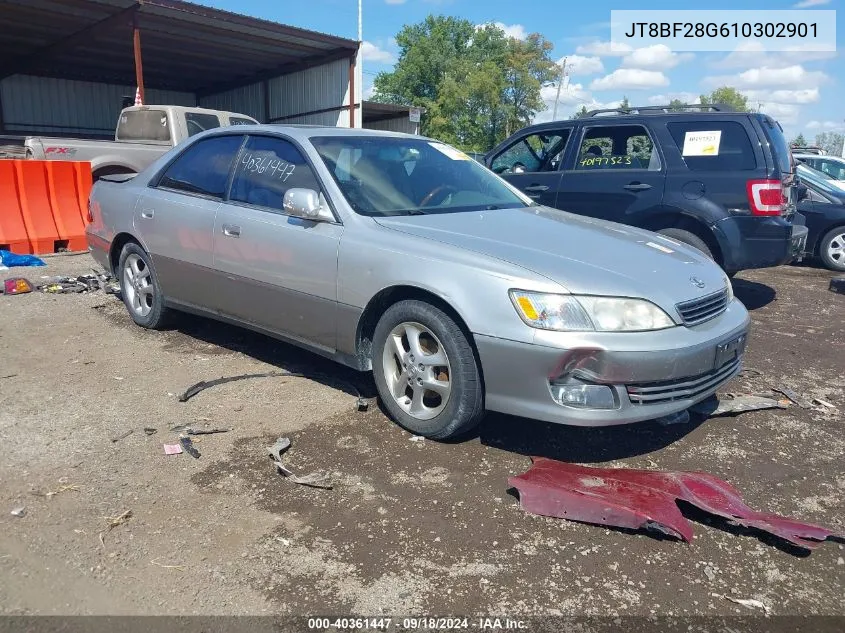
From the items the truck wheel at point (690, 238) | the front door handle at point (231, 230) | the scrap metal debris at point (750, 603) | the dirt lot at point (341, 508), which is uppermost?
the front door handle at point (231, 230)

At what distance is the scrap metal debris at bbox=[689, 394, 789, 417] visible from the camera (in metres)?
4.02

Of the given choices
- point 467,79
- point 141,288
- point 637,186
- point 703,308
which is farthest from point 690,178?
point 467,79

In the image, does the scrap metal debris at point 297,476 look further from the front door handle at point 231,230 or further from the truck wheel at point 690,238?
the truck wheel at point 690,238

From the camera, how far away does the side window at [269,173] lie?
13.8 feet

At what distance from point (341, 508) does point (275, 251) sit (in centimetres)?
180

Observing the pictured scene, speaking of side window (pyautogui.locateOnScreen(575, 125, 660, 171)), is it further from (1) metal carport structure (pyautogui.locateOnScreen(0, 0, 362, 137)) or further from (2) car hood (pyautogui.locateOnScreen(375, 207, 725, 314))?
(1) metal carport structure (pyautogui.locateOnScreen(0, 0, 362, 137))

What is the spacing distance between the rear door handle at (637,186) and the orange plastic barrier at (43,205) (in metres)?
6.64

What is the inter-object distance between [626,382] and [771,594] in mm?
1023

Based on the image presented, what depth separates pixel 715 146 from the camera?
21.0ft

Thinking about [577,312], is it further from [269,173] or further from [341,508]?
[269,173]

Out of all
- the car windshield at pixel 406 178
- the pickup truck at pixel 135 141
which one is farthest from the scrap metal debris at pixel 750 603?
the pickup truck at pixel 135 141

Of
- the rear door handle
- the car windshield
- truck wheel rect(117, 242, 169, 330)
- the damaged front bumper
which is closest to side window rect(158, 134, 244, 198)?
truck wheel rect(117, 242, 169, 330)

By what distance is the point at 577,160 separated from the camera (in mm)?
7223

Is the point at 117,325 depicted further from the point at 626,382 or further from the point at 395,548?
the point at 626,382
